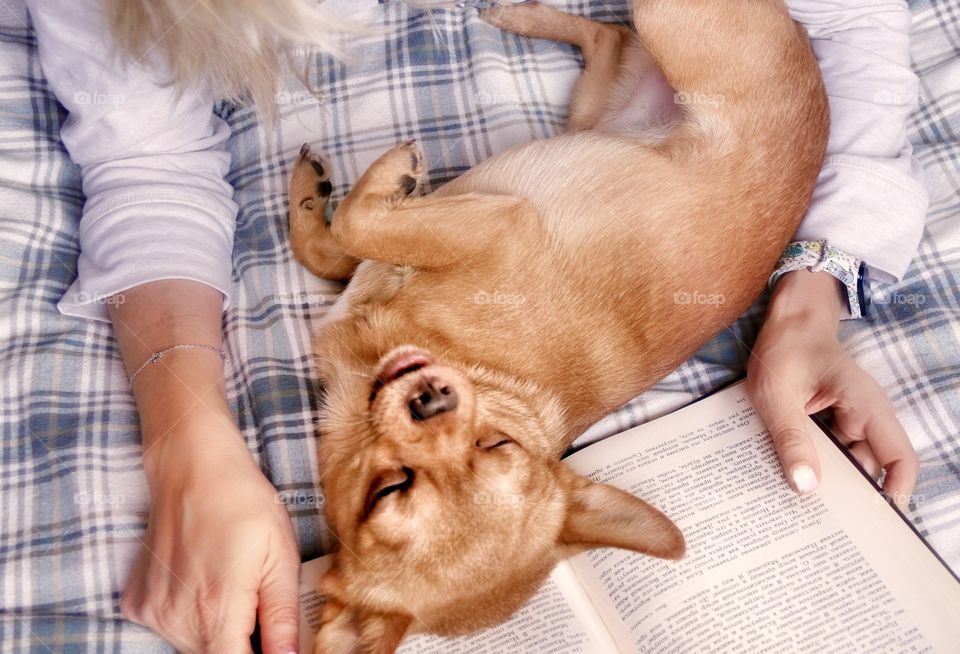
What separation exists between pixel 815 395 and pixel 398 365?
39.6 inches

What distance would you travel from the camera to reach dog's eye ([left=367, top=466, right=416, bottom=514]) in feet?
4.82

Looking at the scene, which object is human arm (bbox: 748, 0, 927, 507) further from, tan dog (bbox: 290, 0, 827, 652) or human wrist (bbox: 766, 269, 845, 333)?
tan dog (bbox: 290, 0, 827, 652)

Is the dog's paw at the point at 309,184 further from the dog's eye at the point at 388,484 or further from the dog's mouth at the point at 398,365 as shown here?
the dog's eye at the point at 388,484

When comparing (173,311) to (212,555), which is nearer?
(212,555)

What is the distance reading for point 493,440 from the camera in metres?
1.58

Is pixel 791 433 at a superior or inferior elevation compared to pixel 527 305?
inferior

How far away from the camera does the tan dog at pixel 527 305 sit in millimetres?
1438

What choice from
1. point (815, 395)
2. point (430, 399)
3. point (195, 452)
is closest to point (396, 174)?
point (430, 399)

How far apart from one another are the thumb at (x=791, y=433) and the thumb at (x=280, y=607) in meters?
1.09

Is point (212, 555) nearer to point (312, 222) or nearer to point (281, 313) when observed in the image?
point (281, 313)

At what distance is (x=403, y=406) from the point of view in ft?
A: 4.85

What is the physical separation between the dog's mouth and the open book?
42cm

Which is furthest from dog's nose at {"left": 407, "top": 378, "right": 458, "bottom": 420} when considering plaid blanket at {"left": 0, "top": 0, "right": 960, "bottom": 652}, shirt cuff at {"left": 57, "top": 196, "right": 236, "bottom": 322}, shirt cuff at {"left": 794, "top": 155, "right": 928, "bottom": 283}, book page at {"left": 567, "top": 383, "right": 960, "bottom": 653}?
shirt cuff at {"left": 794, "top": 155, "right": 928, "bottom": 283}

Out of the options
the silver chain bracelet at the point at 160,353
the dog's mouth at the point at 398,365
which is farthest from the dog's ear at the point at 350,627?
the silver chain bracelet at the point at 160,353
